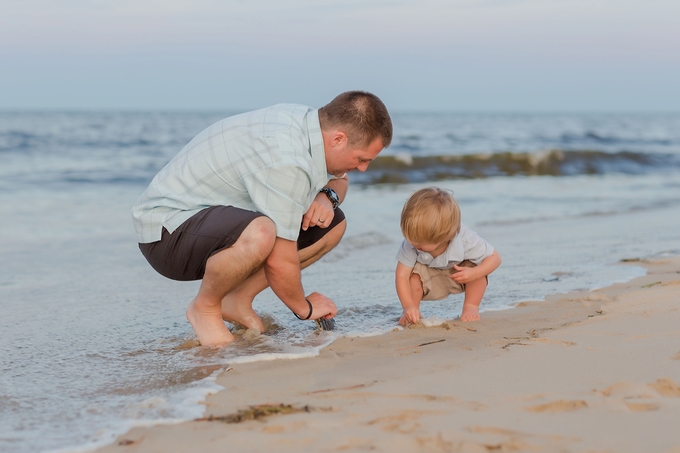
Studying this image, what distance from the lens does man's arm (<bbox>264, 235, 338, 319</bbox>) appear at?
305 cm

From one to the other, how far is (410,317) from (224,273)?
40.1 inches

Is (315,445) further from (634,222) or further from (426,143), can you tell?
(426,143)

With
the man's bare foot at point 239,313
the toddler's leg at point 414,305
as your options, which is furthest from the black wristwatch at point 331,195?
the man's bare foot at point 239,313

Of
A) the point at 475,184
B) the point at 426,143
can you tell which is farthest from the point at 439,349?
the point at 426,143

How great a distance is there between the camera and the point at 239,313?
348 centimetres

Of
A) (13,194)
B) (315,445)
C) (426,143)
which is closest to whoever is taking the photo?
(315,445)

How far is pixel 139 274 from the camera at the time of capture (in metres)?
4.98

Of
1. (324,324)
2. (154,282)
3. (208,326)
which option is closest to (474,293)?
(324,324)

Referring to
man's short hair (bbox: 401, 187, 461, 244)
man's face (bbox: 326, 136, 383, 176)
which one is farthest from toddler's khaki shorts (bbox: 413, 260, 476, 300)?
man's face (bbox: 326, 136, 383, 176)

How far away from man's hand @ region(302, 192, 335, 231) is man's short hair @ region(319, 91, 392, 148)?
0.40 metres

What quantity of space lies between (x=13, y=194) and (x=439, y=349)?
826 cm

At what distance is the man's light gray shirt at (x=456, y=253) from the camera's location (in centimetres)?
357

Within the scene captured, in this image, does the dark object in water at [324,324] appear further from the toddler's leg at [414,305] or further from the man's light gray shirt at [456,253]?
the man's light gray shirt at [456,253]

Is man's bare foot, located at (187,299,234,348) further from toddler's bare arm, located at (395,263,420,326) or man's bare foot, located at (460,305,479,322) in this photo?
man's bare foot, located at (460,305,479,322)
